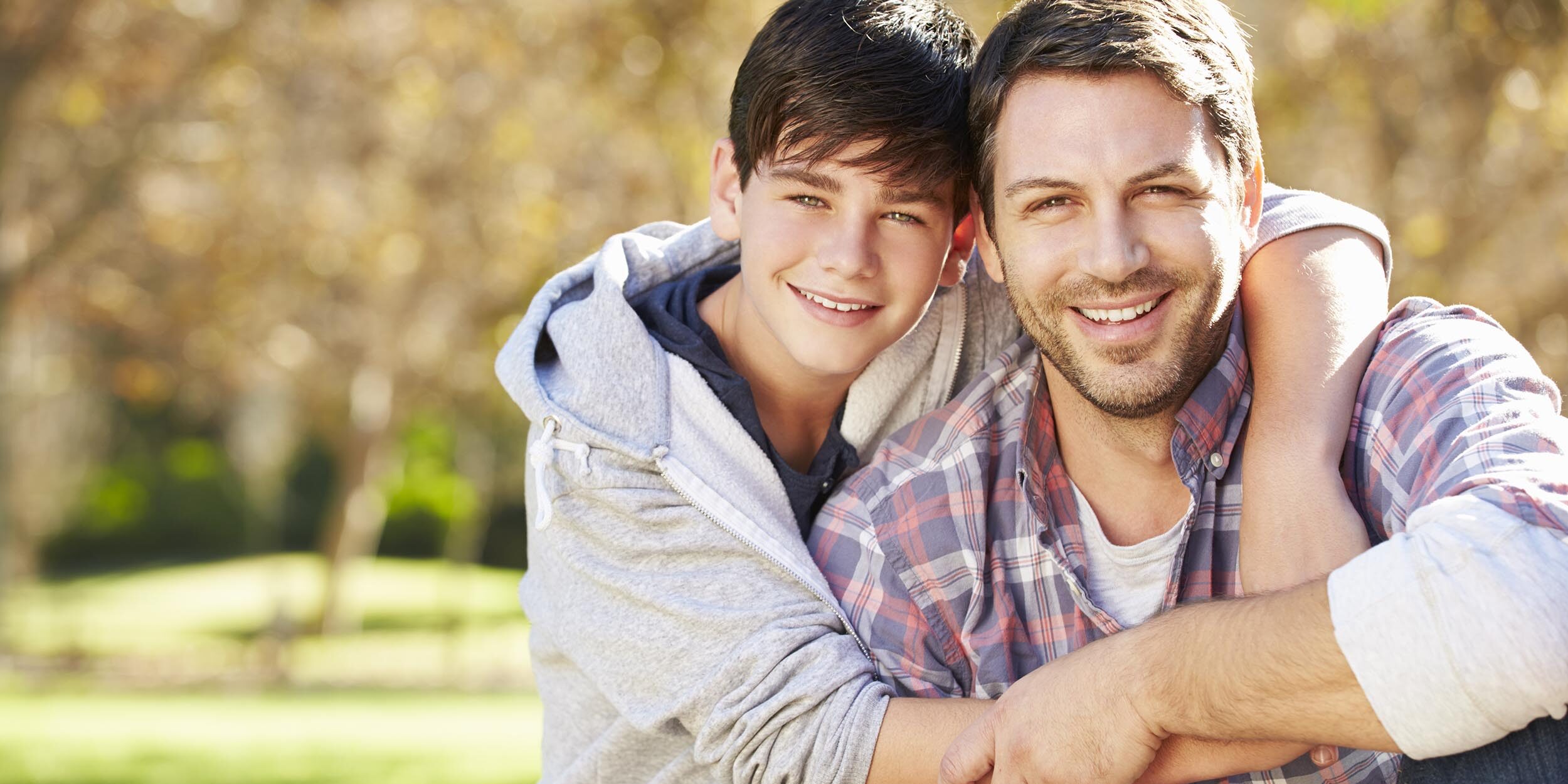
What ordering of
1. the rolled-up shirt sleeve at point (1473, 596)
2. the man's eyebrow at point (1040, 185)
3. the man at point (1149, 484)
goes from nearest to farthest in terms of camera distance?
the rolled-up shirt sleeve at point (1473, 596)
the man at point (1149, 484)
the man's eyebrow at point (1040, 185)

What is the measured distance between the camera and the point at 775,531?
2965 millimetres

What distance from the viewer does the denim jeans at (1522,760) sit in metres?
2.01

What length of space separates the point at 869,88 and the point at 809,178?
0.23 m

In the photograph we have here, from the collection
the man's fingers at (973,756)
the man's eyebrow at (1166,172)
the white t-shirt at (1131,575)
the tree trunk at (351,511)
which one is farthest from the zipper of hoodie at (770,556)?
the tree trunk at (351,511)

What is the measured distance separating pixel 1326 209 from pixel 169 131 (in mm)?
9760

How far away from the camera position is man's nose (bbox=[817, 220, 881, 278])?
9.91 ft

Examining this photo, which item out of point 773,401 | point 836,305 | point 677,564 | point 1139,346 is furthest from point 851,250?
point 677,564

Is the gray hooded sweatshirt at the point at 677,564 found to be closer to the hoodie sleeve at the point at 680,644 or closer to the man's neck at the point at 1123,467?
the hoodie sleeve at the point at 680,644

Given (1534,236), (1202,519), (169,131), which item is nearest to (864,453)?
(1202,519)

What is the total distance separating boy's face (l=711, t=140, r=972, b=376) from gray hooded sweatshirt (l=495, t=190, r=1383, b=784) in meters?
0.21

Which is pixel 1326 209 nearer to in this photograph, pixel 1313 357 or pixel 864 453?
pixel 1313 357

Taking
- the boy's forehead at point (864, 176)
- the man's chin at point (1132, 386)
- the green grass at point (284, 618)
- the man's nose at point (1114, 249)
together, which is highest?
the boy's forehead at point (864, 176)

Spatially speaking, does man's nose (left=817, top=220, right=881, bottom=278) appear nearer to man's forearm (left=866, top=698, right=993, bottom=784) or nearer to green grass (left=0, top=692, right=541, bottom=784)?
man's forearm (left=866, top=698, right=993, bottom=784)

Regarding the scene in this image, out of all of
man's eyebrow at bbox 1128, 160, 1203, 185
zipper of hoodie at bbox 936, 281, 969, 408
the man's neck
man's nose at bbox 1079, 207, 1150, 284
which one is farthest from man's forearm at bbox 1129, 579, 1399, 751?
zipper of hoodie at bbox 936, 281, 969, 408
